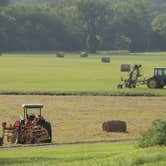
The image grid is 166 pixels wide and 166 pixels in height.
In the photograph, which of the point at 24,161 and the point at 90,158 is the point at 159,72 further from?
the point at 24,161

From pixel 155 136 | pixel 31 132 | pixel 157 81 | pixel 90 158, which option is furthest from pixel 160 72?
pixel 90 158

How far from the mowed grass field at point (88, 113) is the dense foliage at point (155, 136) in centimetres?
782

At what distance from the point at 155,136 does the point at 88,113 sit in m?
21.4

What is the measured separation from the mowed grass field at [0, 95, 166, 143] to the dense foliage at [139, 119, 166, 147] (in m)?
7.82

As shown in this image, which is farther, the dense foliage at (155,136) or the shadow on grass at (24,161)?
the dense foliage at (155,136)

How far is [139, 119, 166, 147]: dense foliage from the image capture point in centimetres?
1997

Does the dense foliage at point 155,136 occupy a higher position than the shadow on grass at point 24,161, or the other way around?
the dense foliage at point 155,136

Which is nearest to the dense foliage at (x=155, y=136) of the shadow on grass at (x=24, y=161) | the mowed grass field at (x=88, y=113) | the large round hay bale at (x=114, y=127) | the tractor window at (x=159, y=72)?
the shadow on grass at (x=24, y=161)

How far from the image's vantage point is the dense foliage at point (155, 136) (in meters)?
20.0

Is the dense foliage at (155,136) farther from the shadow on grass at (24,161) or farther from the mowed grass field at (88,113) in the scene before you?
the mowed grass field at (88,113)

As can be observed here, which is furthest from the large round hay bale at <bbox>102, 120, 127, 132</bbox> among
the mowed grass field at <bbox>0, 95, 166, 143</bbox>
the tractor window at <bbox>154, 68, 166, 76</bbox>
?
the tractor window at <bbox>154, 68, 166, 76</bbox>

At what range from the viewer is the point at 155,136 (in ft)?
66.0

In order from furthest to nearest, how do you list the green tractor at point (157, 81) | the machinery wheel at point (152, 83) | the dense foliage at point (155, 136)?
the green tractor at point (157, 81) → the machinery wheel at point (152, 83) → the dense foliage at point (155, 136)

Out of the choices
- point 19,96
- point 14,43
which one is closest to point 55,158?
point 19,96
